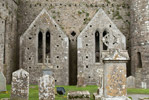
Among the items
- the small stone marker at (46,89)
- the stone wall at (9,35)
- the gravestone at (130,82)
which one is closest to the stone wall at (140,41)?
the gravestone at (130,82)

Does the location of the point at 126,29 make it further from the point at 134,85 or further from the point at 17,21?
the point at 17,21

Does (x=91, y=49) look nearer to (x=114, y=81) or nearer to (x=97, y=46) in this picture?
(x=97, y=46)

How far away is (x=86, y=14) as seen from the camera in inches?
883

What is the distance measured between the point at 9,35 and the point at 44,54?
10.9 ft

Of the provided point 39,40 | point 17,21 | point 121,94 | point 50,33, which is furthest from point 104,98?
point 17,21

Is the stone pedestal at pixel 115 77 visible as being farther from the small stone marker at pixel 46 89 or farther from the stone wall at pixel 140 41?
the stone wall at pixel 140 41

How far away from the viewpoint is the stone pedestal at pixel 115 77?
739 cm

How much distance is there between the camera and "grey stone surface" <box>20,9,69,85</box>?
64.6 feet

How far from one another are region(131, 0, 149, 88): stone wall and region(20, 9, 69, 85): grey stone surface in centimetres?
560

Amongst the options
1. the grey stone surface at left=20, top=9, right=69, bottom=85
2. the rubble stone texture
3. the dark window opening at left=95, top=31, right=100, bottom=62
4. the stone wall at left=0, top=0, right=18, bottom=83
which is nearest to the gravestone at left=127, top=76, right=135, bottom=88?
the rubble stone texture

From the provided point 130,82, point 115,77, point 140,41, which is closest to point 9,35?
point 130,82

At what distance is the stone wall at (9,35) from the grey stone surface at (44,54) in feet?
3.41

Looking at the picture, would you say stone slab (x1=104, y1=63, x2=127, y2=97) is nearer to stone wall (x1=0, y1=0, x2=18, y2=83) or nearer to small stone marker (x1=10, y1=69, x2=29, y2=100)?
small stone marker (x1=10, y1=69, x2=29, y2=100)

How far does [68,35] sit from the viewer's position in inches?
864
